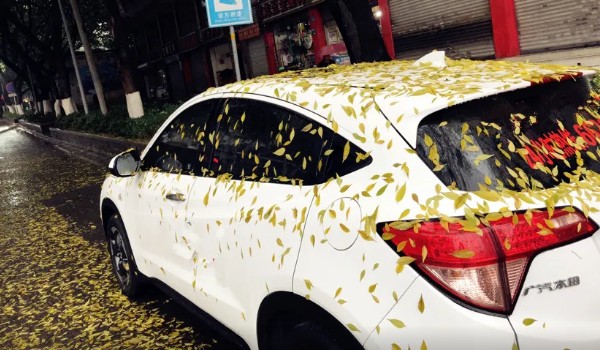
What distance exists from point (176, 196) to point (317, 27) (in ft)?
71.3

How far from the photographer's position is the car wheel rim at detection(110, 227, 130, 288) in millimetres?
4738

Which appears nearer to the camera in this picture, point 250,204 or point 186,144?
point 250,204

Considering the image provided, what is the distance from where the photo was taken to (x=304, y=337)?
2.25m

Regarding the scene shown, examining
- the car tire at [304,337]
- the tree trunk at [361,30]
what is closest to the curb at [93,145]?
the tree trunk at [361,30]

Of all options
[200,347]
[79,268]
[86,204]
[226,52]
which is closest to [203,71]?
[226,52]

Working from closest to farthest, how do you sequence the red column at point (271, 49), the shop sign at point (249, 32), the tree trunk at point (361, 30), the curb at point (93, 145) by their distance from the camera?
1. the tree trunk at point (361, 30)
2. the curb at point (93, 145)
3. the red column at point (271, 49)
4. the shop sign at point (249, 32)

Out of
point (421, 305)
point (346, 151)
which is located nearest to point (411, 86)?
point (346, 151)

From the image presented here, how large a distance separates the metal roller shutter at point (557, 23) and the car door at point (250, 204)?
521 inches

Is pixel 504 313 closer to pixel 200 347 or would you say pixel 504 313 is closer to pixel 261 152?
pixel 261 152

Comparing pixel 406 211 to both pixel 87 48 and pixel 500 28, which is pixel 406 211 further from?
pixel 87 48

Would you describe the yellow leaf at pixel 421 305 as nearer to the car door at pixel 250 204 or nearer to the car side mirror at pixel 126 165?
the car door at pixel 250 204

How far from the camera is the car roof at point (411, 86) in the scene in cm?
216

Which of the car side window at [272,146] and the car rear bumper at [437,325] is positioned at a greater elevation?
the car side window at [272,146]

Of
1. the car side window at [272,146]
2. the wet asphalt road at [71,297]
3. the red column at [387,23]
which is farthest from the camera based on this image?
the red column at [387,23]
